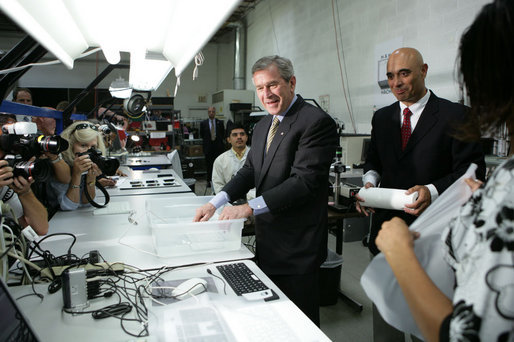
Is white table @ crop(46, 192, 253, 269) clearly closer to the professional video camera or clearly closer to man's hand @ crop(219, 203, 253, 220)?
man's hand @ crop(219, 203, 253, 220)

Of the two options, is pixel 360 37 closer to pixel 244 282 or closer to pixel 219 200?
pixel 219 200

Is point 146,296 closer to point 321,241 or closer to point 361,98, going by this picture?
point 321,241

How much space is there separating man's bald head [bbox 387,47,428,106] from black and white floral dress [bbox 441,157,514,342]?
1204mm

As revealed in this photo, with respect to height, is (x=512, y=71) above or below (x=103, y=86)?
below

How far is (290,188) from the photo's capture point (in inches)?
55.1

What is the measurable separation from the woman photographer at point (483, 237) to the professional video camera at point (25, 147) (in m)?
1.36

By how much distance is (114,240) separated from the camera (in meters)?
1.67

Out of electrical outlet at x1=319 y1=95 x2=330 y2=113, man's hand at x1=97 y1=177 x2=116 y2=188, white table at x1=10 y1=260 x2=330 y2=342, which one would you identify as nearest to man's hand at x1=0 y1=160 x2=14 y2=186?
white table at x1=10 y1=260 x2=330 y2=342

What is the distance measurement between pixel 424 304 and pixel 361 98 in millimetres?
4199

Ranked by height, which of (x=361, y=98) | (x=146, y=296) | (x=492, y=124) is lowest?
(x=146, y=296)

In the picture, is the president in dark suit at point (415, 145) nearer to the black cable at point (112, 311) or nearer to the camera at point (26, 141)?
the black cable at point (112, 311)

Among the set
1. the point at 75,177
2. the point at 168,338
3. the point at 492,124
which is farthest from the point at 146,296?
the point at 75,177

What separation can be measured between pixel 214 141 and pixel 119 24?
19.8 ft

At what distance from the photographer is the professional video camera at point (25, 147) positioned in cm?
129
